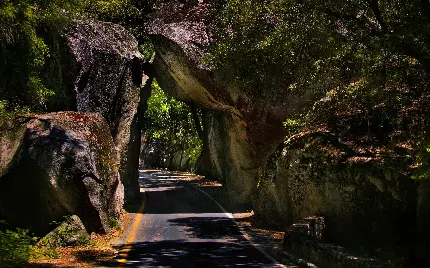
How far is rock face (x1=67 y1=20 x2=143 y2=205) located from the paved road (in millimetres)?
4032

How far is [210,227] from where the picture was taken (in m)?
16.2

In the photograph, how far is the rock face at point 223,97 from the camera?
73.0 feet

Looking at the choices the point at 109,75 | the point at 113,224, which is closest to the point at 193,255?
the point at 113,224

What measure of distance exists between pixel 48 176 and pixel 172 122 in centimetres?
3680

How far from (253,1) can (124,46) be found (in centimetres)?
1007

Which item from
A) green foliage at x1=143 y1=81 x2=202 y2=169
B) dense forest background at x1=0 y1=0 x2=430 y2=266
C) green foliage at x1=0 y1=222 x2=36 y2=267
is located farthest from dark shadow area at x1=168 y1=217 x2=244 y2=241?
green foliage at x1=143 y1=81 x2=202 y2=169

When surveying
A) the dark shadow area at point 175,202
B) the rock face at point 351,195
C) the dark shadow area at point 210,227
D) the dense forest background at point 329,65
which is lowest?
the dark shadow area at point 210,227

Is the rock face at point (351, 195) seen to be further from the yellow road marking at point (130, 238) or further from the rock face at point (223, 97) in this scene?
the rock face at point (223, 97)

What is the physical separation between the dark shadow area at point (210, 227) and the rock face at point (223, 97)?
18.1 feet

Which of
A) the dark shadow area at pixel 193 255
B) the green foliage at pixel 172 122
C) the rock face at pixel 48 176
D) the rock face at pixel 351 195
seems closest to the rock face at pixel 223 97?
the rock face at pixel 351 195

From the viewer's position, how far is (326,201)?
13.3 m

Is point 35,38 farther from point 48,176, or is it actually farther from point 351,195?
point 351,195

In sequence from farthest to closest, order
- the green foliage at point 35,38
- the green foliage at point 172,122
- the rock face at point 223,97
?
the green foliage at point 172,122, the rock face at point 223,97, the green foliage at point 35,38

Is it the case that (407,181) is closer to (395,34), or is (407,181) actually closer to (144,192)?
(395,34)
